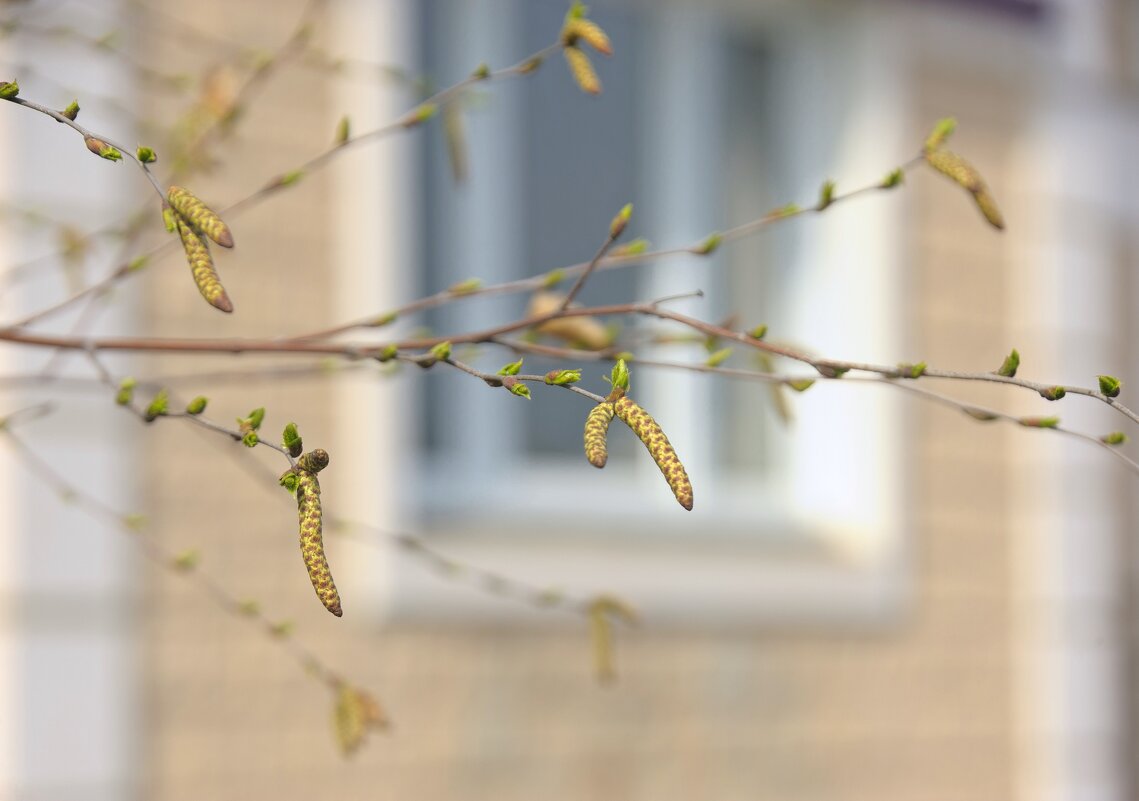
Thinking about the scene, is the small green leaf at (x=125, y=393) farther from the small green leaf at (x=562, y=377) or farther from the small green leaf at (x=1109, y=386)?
the small green leaf at (x=1109, y=386)

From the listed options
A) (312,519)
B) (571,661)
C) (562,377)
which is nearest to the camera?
(312,519)

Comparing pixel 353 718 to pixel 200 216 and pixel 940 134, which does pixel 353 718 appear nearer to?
pixel 200 216

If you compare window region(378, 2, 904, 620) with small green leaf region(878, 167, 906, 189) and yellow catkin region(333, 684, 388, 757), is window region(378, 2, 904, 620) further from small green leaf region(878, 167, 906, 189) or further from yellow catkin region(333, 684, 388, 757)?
small green leaf region(878, 167, 906, 189)

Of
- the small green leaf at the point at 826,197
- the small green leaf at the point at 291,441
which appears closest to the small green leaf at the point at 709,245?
the small green leaf at the point at 826,197

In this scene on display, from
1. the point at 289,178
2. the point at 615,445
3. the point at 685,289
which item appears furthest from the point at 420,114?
the point at 685,289

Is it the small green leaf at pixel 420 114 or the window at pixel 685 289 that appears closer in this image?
the small green leaf at pixel 420 114

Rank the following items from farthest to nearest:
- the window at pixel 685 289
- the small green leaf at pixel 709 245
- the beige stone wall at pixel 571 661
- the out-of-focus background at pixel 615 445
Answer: the window at pixel 685 289
the beige stone wall at pixel 571 661
the out-of-focus background at pixel 615 445
the small green leaf at pixel 709 245
